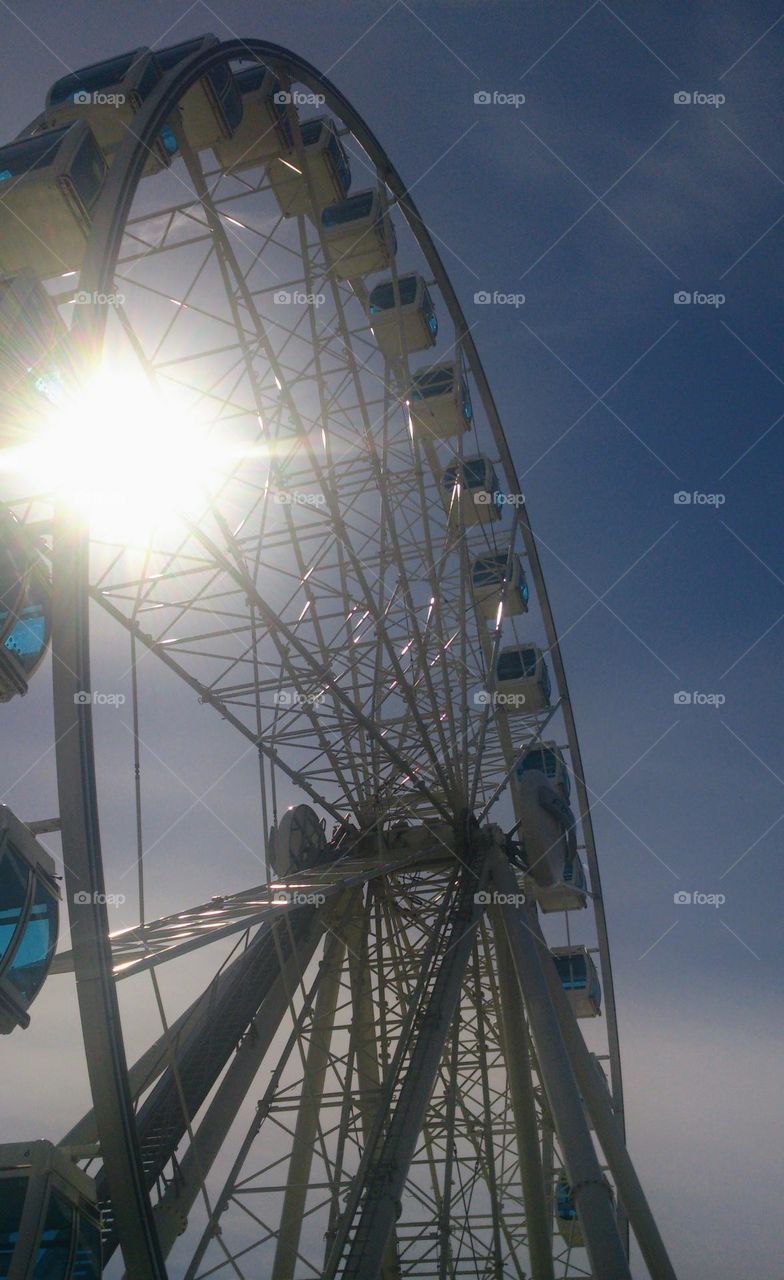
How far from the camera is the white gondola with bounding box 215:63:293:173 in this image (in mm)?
15203

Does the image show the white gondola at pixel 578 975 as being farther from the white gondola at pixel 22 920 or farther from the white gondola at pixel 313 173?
the white gondola at pixel 22 920

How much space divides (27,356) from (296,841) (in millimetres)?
12308

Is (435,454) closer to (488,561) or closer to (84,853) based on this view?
(488,561)

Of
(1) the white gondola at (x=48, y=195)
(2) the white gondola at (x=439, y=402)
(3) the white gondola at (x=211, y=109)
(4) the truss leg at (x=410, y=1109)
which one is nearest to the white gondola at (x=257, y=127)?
(3) the white gondola at (x=211, y=109)

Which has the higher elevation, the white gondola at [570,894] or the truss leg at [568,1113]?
the white gondola at [570,894]

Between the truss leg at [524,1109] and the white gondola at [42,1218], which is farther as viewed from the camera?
the truss leg at [524,1109]

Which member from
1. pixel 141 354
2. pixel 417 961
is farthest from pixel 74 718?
pixel 417 961

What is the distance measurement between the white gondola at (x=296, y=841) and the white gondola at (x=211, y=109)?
33.8 feet

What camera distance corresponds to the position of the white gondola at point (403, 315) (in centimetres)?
1923

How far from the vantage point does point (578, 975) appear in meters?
24.5

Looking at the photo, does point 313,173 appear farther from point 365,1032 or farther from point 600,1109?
point 600,1109

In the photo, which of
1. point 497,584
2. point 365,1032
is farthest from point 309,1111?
point 497,584

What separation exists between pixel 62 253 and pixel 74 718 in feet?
15.0

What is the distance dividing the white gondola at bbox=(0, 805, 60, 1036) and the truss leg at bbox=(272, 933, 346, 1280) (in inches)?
365
